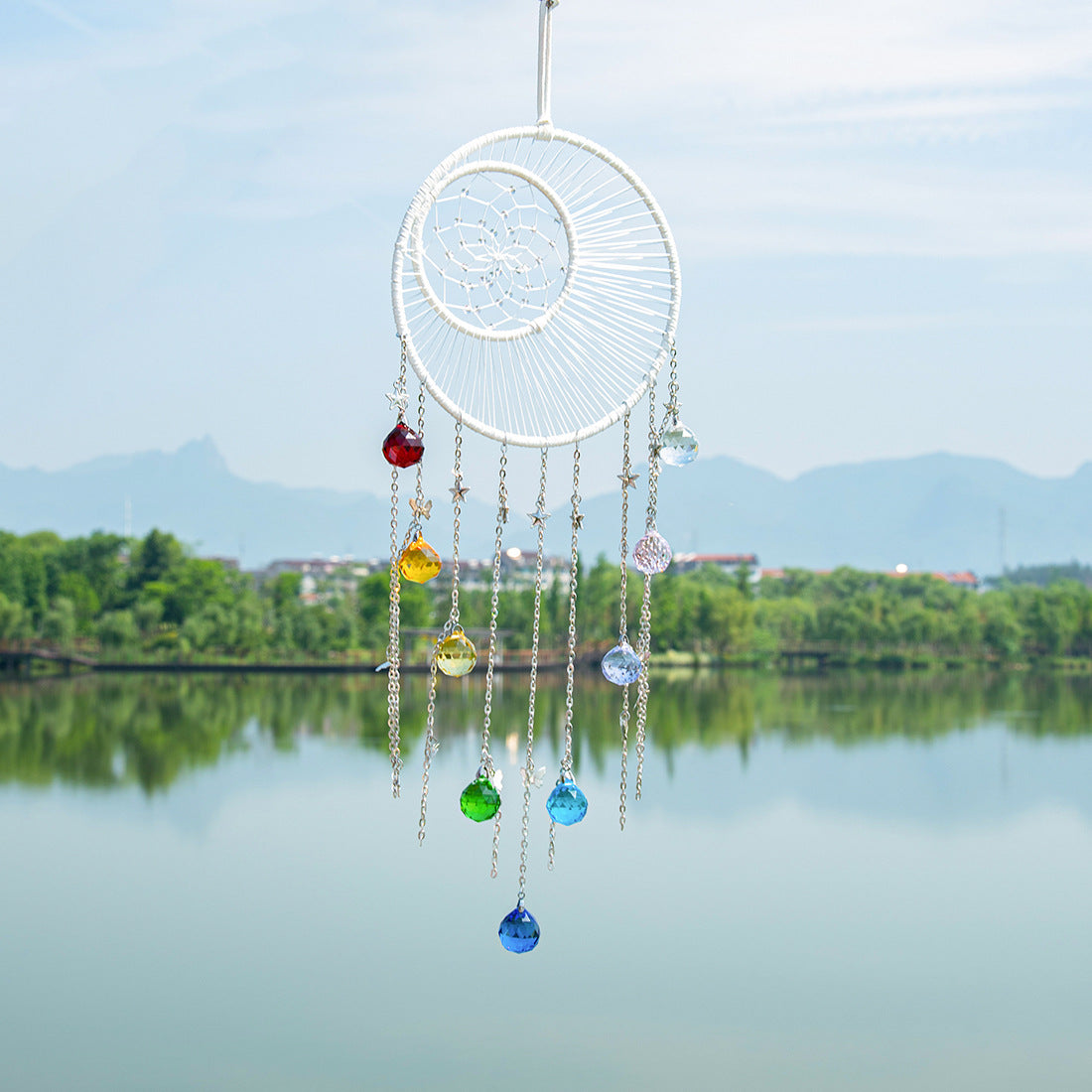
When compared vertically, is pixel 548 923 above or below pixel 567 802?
below

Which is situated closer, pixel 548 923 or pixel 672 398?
pixel 672 398

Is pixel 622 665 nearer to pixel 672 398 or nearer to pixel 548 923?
pixel 672 398

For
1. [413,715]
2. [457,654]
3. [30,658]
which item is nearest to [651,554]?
[457,654]

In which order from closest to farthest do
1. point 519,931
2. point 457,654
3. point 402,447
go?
point 402,447 → point 457,654 → point 519,931

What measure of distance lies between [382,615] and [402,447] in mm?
29945

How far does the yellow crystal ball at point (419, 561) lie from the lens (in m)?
2.33

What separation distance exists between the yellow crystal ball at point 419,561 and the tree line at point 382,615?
975 inches

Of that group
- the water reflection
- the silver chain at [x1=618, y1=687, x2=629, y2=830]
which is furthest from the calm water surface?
the silver chain at [x1=618, y1=687, x2=629, y2=830]

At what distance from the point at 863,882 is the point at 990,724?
12479 mm

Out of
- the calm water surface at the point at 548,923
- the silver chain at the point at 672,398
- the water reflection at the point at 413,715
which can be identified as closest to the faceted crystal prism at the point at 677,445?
the silver chain at the point at 672,398

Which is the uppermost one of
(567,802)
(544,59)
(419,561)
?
(544,59)

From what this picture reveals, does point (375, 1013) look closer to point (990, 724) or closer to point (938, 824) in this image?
point (938, 824)

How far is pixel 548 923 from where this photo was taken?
11016 millimetres

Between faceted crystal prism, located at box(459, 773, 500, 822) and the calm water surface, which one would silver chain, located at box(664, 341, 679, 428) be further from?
the calm water surface
